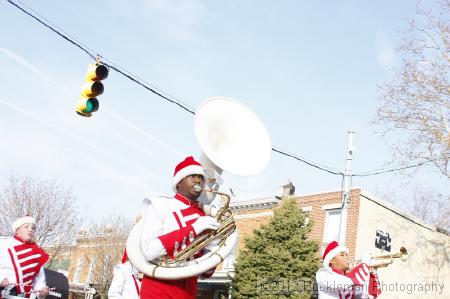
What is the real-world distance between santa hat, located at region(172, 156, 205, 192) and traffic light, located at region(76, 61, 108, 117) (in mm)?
4373

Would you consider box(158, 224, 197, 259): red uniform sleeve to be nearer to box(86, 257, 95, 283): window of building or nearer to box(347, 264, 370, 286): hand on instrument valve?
box(347, 264, 370, 286): hand on instrument valve

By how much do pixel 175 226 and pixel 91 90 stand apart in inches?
204

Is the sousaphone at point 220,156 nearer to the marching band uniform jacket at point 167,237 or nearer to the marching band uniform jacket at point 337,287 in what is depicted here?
the marching band uniform jacket at point 167,237

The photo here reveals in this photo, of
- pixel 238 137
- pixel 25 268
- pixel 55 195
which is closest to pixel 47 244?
pixel 55 195

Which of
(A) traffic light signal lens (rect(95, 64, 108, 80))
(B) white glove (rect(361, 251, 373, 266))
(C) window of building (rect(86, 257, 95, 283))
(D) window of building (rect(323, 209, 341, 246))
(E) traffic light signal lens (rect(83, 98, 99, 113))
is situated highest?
(D) window of building (rect(323, 209, 341, 246))

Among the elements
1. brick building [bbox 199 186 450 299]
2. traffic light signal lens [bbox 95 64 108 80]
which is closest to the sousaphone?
traffic light signal lens [bbox 95 64 108 80]

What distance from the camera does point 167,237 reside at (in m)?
4.21

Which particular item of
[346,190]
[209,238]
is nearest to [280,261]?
[346,190]

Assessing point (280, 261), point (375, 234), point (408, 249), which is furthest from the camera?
point (408, 249)

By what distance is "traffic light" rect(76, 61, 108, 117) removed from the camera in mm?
8898

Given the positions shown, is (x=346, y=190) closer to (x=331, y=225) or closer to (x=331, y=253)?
(x=331, y=225)

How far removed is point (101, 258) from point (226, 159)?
112 feet

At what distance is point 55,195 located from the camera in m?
31.3

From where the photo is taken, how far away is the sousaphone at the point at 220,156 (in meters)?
4.18
